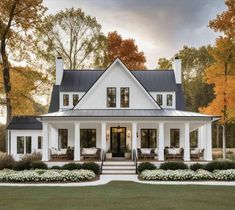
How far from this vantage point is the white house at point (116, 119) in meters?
29.1

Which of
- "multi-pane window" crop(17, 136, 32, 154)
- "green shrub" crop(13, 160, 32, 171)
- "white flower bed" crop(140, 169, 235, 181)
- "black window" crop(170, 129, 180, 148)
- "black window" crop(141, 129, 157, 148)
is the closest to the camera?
"white flower bed" crop(140, 169, 235, 181)

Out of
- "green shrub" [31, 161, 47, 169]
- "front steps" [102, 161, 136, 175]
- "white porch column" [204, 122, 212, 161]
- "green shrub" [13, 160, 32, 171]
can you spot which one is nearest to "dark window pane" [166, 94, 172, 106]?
"white porch column" [204, 122, 212, 161]

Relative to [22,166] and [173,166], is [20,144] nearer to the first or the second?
[22,166]

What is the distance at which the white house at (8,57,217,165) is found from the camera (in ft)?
95.4

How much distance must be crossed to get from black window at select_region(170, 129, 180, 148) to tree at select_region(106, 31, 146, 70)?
20998mm

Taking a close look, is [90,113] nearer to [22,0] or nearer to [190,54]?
[22,0]

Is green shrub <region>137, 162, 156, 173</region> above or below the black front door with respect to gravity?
below

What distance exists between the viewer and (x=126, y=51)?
55.6m

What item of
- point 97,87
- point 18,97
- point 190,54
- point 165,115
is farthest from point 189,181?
point 190,54

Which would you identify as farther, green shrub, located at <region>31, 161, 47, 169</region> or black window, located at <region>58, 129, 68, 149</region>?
black window, located at <region>58, 129, 68, 149</region>

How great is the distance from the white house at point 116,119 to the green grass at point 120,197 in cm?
902

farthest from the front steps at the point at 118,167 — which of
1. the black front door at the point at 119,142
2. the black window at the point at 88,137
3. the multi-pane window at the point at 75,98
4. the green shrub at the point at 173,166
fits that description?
the multi-pane window at the point at 75,98

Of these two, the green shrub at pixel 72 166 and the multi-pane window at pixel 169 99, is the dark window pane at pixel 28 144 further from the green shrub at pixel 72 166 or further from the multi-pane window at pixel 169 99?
the green shrub at pixel 72 166

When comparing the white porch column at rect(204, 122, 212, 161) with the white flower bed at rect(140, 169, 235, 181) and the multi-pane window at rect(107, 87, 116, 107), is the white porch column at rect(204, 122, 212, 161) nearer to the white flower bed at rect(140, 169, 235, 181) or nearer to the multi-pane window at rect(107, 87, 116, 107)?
the white flower bed at rect(140, 169, 235, 181)
